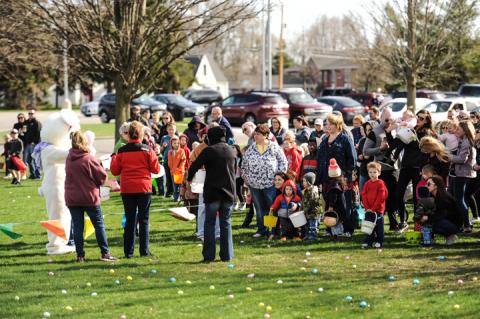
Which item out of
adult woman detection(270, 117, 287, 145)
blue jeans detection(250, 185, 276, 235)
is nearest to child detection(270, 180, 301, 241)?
blue jeans detection(250, 185, 276, 235)

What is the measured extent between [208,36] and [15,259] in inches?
475

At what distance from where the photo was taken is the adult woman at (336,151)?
39.9 feet

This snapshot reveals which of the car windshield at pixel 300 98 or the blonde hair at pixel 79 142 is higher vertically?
the car windshield at pixel 300 98

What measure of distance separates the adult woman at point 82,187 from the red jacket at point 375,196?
3635 mm

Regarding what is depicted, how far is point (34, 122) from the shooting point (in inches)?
869

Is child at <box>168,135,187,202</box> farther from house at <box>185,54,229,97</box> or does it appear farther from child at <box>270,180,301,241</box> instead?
house at <box>185,54,229,97</box>

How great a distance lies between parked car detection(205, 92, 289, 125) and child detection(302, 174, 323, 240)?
24.1 m

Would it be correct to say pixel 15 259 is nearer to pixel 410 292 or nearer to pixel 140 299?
pixel 140 299

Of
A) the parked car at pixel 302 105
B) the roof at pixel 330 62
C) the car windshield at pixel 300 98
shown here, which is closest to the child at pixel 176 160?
the parked car at pixel 302 105

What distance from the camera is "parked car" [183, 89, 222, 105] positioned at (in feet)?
185

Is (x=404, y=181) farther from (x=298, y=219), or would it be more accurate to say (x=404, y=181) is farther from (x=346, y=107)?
(x=346, y=107)

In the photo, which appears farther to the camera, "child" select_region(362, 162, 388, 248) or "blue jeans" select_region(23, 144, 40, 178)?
"blue jeans" select_region(23, 144, 40, 178)

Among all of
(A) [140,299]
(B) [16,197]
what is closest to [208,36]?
(B) [16,197]

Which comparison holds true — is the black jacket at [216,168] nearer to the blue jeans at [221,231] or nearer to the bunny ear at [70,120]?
the blue jeans at [221,231]
